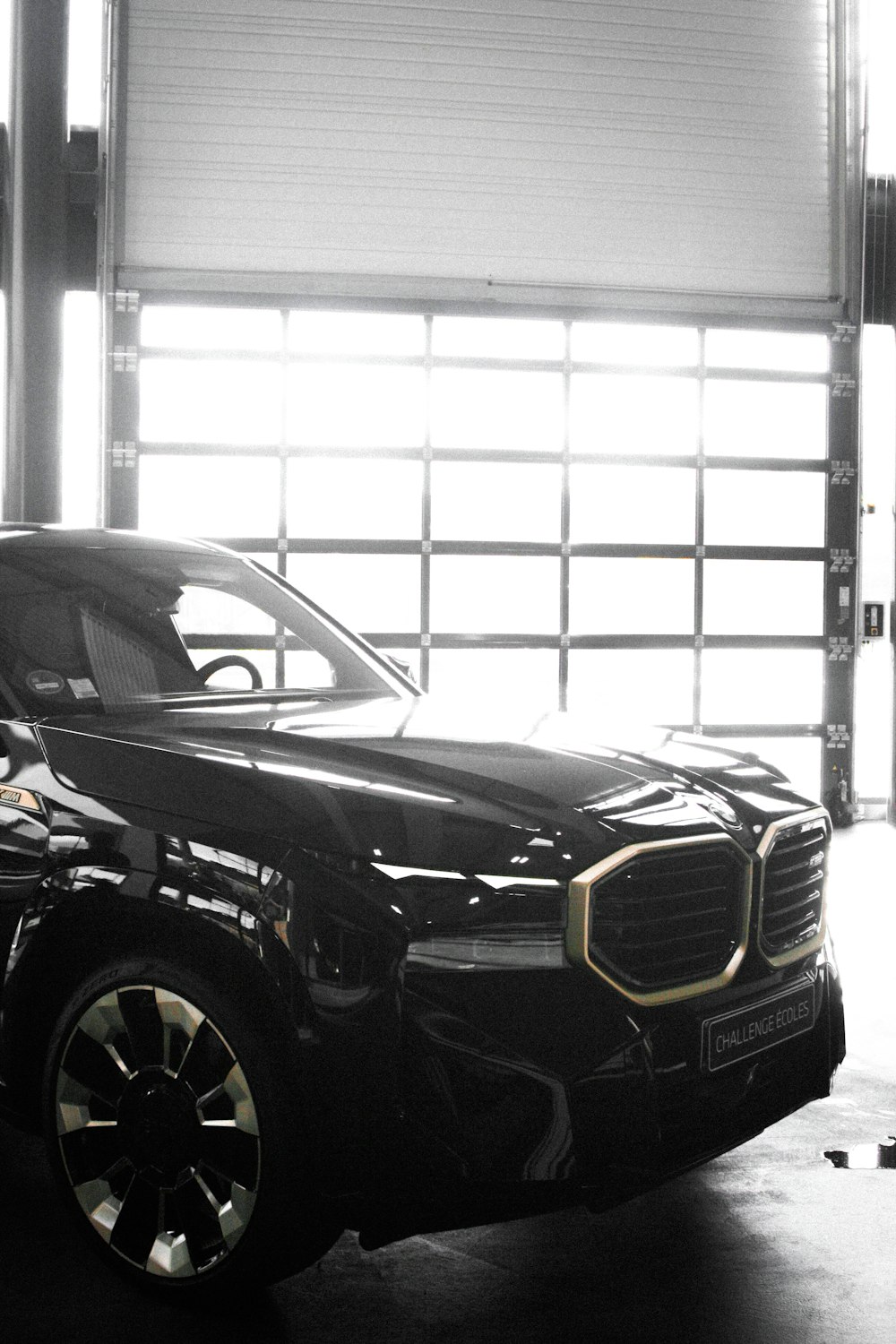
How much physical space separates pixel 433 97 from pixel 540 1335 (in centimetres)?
911

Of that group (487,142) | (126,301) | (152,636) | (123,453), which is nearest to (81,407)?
(123,453)

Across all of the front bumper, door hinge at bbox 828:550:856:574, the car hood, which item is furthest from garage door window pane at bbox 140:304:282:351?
the front bumper

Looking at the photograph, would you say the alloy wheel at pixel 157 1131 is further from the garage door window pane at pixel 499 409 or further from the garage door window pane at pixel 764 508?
the garage door window pane at pixel 764 508

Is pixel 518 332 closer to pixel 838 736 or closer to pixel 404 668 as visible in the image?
pixel 838 736

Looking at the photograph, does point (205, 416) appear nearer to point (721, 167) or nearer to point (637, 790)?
point (721, 167)

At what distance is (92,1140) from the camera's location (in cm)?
271

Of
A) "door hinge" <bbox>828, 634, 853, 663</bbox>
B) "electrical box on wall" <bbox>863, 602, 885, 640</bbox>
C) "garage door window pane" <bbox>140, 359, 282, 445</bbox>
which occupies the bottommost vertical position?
"door hinge" <bbox>828, 634, 853, 663</bbox>

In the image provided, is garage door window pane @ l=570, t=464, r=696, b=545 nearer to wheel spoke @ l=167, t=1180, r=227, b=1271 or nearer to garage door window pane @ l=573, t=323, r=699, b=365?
garage door window pane @ l=573, t=323, r=699, b=365

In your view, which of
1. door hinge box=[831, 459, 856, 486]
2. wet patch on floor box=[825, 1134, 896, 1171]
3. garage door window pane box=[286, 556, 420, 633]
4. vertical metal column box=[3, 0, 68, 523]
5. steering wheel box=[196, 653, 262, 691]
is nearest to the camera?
wet patch on floor box=[825, 1134, 896, 1171]

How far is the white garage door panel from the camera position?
967cm

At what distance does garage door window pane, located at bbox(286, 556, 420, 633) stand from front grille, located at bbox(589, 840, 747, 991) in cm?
728

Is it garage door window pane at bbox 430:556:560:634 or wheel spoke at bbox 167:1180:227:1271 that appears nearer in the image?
wheel spoke at bbox 167:1180:227:1271

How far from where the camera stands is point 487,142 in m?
9.95

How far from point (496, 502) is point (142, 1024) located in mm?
7677
